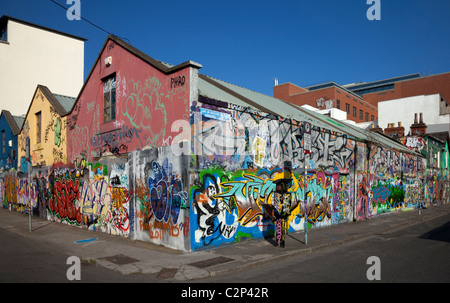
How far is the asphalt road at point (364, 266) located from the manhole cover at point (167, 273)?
855 mm

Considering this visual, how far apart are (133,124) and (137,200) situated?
2.76 metres

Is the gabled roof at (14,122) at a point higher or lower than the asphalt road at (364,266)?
higher

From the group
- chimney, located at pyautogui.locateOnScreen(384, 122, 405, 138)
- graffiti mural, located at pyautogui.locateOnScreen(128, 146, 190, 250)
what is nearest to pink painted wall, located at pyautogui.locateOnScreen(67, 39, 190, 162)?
graffiti mural, located at pyautogui.locateOnScreen(128, 146, 190, 250)

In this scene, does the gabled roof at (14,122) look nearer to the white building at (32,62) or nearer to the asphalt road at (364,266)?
the white building at (32,62)

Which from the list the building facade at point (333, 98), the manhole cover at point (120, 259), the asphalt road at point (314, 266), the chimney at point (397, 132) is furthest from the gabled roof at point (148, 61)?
the building facade at point (333, 98)

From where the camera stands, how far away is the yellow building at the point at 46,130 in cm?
1666

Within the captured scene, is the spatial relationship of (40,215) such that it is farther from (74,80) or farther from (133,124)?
(74,80)

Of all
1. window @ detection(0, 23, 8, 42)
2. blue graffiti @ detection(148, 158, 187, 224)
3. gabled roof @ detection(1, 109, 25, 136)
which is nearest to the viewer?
blue graffiti @ detection(148, 158, 187, 224)

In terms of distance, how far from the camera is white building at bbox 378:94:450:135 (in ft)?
119

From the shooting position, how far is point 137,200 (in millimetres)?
11078

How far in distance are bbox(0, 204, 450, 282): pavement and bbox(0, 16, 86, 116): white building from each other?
23.0 metres

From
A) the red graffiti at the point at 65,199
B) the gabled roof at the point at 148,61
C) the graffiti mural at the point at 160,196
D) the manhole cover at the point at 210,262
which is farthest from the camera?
the red graffiti at the point at 65,199

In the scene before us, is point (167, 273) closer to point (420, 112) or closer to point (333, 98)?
point (420, 112)

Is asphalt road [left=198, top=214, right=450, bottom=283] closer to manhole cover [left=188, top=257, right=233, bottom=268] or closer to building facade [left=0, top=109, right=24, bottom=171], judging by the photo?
manhole cover [left=188, top=257, right=233, bottom=268]
